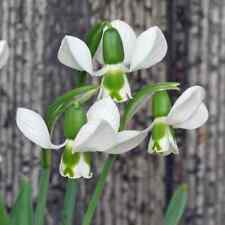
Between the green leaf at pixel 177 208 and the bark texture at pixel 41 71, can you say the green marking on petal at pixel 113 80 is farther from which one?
the bark texture at pixel 41 71

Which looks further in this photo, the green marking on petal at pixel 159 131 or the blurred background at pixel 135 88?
the blurred background at pixel 135 88

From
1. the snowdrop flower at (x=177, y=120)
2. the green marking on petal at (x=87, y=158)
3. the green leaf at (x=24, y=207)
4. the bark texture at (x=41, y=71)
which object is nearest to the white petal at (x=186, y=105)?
the snowdrop flower at (x=177, y=120)

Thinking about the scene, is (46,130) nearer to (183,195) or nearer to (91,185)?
(183,195)

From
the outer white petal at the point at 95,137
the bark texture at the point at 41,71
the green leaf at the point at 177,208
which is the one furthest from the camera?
the bark texture at the point at 41,71

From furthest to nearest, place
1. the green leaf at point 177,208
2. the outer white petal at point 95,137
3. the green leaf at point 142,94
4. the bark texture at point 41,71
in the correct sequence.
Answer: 1. the bark texture at point 41,71
2. the green leaf at point 177,208
3. the green leaf at point 142,94
4. the outer white petal at point 95,137

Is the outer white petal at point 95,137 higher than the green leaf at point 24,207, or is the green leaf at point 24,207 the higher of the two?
the outer white petal at point 95,137

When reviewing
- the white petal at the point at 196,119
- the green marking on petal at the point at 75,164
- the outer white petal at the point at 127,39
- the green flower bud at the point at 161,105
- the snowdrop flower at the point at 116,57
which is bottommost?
the green marking on petal at the point at 75,164

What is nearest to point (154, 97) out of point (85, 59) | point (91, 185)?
point (85, 59)

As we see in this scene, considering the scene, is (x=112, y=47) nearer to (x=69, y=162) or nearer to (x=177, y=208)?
(x=69, y=162)
